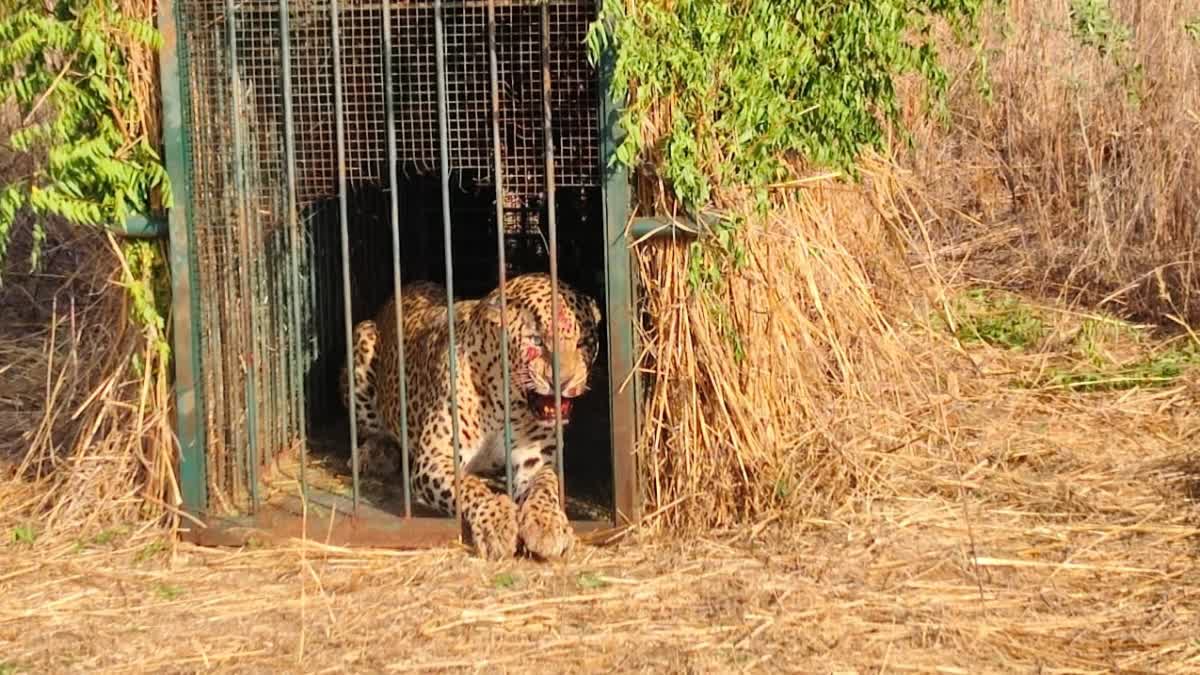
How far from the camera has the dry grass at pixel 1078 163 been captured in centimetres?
840

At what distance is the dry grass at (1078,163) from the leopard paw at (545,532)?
3.59 m

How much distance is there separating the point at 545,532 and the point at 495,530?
19 cm

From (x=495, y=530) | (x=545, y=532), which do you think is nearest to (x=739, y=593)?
(x=545, y=532)

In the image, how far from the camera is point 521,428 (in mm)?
6090

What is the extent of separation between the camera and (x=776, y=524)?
5508mm

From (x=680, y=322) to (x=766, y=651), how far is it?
1363mm

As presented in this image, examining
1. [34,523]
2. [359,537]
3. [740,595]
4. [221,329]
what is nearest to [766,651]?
[740,595]

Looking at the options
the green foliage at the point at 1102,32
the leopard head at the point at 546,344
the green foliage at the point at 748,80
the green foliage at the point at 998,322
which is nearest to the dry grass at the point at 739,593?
the leopard head at the point at 546,344

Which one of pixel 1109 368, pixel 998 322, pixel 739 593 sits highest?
pixel 998 322

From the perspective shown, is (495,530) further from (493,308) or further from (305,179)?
(305,179)

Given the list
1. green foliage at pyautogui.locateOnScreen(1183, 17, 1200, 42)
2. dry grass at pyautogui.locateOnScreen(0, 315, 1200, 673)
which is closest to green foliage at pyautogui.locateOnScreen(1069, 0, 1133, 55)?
green foliage at pyautogui.locateOnScreen(1183, 17, 1200, 42)

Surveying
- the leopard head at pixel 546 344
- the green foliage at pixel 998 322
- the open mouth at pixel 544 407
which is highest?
the leopard head at pixel 546 344

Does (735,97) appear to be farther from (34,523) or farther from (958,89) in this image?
(958,89)

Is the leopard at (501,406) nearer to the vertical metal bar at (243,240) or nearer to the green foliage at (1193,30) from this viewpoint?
the vertical metal bar at (243,240)
